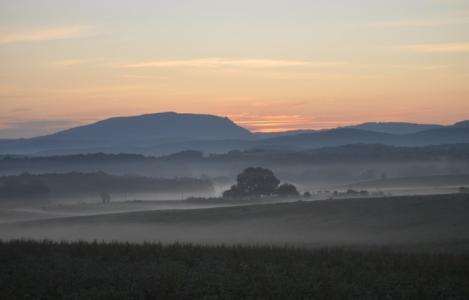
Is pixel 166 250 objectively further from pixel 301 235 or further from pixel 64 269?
pixel 301 235

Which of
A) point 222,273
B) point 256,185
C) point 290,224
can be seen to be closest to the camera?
point 222,273

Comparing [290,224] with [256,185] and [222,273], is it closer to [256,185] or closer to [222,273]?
[222,273]

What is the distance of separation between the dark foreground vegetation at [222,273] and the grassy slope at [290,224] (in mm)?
11775

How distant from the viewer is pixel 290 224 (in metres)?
50.7

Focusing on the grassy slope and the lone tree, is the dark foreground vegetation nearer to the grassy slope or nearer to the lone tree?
the grassy slope

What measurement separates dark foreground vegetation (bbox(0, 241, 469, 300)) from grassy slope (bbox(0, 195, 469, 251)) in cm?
1177

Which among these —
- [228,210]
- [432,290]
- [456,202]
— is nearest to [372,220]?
[456,202]

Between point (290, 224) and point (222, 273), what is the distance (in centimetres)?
3393

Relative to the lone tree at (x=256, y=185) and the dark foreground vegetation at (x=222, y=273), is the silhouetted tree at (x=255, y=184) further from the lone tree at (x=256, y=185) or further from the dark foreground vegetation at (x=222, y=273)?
the dark foreground vegetation at (x=222, y=273)

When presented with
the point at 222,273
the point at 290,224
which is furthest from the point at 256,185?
the point at 222,273

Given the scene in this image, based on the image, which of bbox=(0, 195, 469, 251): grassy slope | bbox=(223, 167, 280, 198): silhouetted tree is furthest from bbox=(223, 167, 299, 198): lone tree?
bbox=(0, 195, 469, 251): grassy slope

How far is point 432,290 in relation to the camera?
1531 centimetres

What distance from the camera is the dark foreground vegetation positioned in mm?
15117

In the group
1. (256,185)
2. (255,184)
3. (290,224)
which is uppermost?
(255,184)
